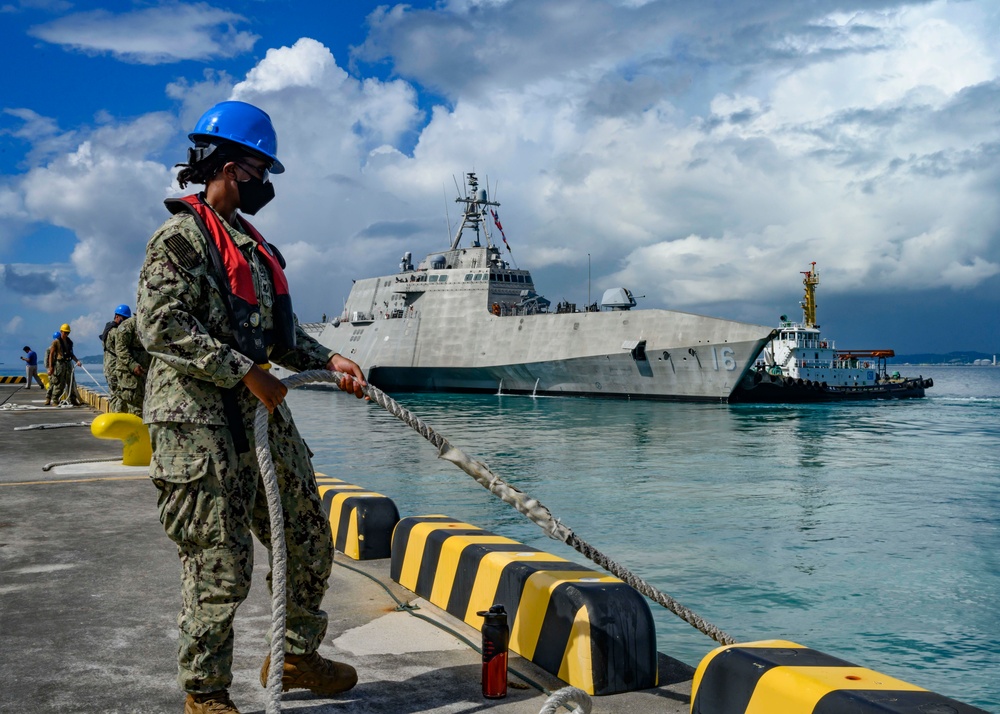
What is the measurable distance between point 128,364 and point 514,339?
26113 mm

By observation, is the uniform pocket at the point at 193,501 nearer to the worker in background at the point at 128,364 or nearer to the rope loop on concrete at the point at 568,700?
the rope loop on concrete at the point at 568,700

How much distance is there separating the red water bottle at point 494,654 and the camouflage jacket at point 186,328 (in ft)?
3.38

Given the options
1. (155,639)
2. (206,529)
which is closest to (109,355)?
(155,639)

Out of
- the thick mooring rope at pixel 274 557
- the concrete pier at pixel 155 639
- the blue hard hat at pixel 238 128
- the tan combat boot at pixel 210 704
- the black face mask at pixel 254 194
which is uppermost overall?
the blue hard hat at pixel 238 128

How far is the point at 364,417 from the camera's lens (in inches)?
1003

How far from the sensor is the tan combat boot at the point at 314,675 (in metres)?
2.61

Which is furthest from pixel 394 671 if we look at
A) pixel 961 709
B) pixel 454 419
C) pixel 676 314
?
pixel 676 314

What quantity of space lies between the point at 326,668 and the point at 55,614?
146cm

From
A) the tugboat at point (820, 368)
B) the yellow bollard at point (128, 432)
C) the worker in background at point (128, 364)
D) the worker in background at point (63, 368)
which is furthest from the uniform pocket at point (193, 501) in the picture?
the tugboat at point (820, 368)

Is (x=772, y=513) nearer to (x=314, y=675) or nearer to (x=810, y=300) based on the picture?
(x=314, y=675)

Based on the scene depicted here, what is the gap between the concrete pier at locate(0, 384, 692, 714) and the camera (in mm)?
2621

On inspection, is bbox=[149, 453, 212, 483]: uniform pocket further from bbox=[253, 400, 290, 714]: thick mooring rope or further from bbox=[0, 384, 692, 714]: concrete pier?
bbox=[0, 384, 692, 714]: concrete pier

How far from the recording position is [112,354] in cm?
848

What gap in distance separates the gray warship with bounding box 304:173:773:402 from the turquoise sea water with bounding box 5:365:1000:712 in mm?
8131
